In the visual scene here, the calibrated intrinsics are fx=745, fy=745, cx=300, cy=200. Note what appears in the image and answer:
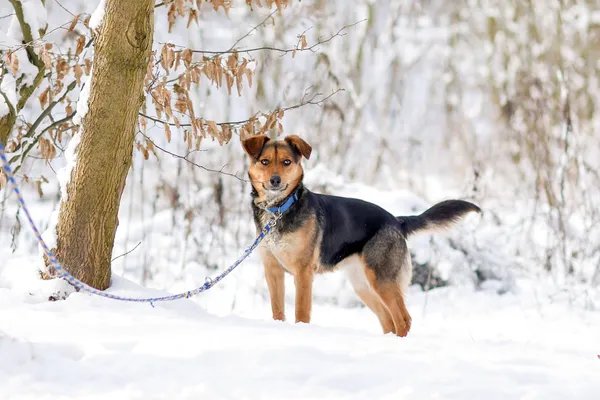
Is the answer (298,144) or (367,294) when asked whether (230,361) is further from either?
(367,294)

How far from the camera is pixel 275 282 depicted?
5.97m

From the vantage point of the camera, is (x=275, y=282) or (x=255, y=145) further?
(x=275, y=282)

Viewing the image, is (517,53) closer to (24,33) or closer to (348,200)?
(348,200)

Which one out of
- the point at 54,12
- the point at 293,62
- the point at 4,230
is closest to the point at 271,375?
the point at 4,230

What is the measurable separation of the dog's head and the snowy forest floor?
1.27m

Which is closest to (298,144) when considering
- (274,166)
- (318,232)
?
(274,166)

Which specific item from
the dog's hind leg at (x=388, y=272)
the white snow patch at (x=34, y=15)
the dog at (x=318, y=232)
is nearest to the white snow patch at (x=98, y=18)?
the white snow patch at (x=34, y=15)

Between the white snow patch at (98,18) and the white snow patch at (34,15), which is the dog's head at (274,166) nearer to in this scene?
the white snow patch at (98,18)

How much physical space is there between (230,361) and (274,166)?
233cm

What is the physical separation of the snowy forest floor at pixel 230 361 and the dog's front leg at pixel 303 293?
0.95m

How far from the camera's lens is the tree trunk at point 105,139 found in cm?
477

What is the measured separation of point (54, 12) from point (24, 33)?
36.3 feet

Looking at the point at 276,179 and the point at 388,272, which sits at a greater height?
the point at 276,179

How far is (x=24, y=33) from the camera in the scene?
568 cm
